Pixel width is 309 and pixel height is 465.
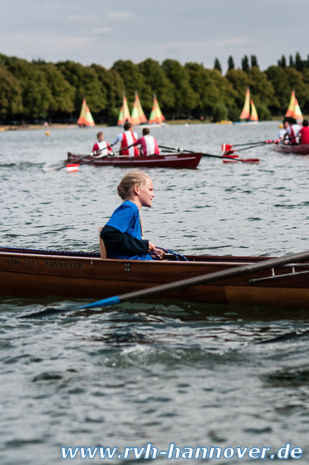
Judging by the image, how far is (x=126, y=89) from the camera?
154125 millimetres

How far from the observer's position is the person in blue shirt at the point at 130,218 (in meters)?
8.56

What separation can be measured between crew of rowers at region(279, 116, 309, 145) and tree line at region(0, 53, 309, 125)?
101 meters

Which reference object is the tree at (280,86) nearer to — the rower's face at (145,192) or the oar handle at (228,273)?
the rower's face at (145,192)

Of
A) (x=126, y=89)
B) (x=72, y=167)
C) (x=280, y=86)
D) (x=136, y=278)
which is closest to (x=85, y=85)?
(x=126, y=89)

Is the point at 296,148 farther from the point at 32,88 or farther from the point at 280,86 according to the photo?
the point at 280,86

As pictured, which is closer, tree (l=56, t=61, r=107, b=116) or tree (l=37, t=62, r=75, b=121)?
tree (l=37, t=62, r=75, b=121)

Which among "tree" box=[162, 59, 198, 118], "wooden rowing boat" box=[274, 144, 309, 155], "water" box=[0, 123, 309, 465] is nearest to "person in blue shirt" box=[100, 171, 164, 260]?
"water" box=[0, 123, 309, 465]

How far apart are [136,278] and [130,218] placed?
832 millimetres

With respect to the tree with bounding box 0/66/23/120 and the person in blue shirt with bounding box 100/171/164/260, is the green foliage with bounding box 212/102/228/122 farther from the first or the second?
the person in blue shirt with bounding box 100/171/164/260

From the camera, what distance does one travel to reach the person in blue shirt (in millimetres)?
8562

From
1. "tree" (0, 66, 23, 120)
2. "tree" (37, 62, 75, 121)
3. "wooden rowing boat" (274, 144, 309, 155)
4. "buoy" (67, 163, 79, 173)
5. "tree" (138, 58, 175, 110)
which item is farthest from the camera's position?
"tree" (138, 58, 175, 110)

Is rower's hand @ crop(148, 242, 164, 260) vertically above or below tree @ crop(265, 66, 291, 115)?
below

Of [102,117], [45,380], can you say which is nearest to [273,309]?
[45,380]

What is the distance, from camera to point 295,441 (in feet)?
17.6
